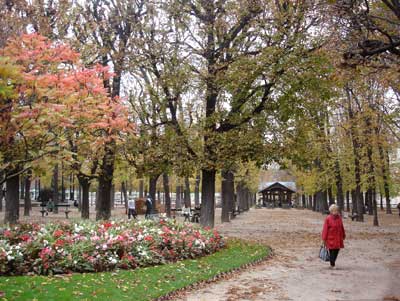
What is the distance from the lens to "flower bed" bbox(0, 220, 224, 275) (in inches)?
365

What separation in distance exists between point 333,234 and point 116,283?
18.5 ft

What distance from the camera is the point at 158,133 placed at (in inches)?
785

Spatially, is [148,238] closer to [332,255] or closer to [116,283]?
[116,283]

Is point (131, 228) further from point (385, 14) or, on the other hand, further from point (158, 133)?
point (385, 14)

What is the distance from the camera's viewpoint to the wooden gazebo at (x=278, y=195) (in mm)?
71125

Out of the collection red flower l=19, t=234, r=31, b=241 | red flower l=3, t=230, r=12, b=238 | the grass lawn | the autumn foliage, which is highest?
the autumn foliage

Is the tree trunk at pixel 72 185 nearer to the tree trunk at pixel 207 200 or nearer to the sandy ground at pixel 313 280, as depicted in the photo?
the tree trunk at pixel 207 200

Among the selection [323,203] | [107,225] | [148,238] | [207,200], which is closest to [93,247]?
[148,238]

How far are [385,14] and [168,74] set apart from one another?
8619 millimetres

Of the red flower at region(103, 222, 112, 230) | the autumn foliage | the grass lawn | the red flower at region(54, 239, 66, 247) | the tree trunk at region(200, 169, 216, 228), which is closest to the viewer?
the autumn foliage

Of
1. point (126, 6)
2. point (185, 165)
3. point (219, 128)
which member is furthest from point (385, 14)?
point (126, 6)

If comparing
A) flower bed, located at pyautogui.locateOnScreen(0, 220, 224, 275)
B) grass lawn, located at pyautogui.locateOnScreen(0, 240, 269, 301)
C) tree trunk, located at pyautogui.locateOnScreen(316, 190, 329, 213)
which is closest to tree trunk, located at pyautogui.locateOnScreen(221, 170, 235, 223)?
flower bed, located at pyautogui.locateOnScreen(0, 220, 224, 275)

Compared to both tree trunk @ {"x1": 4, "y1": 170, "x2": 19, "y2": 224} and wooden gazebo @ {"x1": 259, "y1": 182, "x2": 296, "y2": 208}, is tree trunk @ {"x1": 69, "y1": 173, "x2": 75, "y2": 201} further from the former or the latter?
wooden gazebo @ {"x1": 259, "y1": 182, "x2": 296, "y2": 208}

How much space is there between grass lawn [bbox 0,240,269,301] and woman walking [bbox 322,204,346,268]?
7.53 feet
